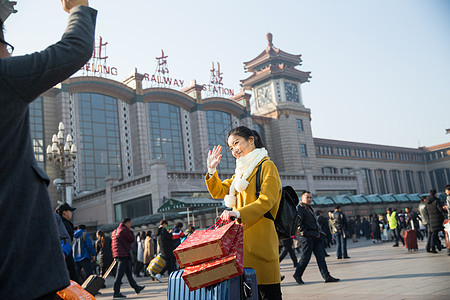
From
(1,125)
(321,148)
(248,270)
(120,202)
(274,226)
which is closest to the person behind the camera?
(1,125)

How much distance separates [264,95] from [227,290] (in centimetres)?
5518

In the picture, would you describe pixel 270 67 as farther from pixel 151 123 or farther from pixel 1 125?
pixel 1 125

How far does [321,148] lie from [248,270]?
182 feet

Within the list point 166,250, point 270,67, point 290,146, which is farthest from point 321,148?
point 166,250

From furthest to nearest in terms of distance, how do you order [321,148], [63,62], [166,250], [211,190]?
1. [321,148]
2. [166,250]
3. [211,190]
4. [63,62]

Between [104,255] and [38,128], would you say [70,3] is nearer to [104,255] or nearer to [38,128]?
[104,255]

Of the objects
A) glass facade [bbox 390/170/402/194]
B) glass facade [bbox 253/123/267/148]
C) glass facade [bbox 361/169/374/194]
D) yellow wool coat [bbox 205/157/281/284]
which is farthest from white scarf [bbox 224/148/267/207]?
glass facade [bbox 390/170/402/194]

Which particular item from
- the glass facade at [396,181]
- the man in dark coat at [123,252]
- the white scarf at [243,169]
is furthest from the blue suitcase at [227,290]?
the glass facade at [396,181]

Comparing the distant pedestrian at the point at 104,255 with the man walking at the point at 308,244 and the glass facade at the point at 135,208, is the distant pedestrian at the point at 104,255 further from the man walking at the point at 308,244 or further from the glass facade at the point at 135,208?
the glass facade at the point at 135,208

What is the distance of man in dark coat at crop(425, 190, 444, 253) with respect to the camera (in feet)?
37.3

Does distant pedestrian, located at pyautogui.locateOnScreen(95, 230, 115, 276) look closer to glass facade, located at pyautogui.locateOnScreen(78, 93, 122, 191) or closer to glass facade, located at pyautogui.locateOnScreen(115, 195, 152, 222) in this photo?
glass facade, located at pyautogui.locateOnScreen(115, 195, 152, 222)

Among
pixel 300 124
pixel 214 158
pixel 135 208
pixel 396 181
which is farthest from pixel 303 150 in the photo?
pixel 214 158

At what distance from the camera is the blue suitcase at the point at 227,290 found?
2988 millimetres

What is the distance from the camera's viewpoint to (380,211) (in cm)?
4034
